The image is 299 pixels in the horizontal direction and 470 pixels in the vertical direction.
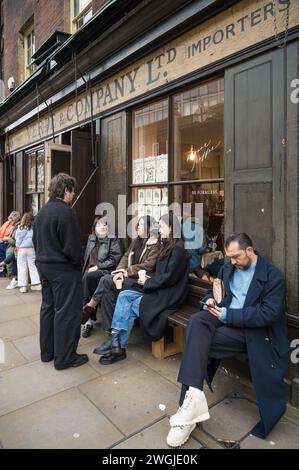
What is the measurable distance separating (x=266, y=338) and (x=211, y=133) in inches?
95.0

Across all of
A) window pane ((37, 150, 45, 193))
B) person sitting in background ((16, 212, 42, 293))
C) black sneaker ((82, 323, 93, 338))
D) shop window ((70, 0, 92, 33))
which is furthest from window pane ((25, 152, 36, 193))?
black sneaker ((82, 323, 93, 338))

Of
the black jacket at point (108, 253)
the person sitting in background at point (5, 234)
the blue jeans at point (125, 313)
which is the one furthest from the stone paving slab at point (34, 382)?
the person sitting in background at point (5, 234)

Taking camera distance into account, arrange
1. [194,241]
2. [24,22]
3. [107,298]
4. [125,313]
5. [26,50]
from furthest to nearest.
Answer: [26,50] → [24,22] → [194,241] → [107,298] → [125,313]

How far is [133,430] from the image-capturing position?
2.40 meters

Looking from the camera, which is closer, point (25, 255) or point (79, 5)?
point (25, 255)

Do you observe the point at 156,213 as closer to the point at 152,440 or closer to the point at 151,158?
the point at 151,158

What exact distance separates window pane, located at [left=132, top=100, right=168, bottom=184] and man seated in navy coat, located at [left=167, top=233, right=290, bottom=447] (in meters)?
2.23

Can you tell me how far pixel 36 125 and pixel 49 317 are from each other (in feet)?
20.5

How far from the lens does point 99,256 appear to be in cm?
465

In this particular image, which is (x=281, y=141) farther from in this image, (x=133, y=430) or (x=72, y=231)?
(x=133, y=430)

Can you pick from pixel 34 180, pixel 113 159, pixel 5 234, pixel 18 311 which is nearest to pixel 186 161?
pixel 113 159

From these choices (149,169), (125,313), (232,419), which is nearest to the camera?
(232,419)

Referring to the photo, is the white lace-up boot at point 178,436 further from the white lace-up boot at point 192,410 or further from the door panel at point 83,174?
the door panel at point 83,174
